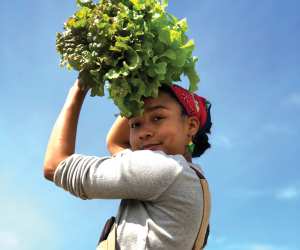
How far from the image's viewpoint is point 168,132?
4074mm

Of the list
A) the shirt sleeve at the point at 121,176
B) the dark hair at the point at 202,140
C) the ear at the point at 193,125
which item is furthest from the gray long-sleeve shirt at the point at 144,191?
the dark hair at the point at 202,140

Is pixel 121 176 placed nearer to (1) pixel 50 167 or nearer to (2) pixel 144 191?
(2) pixel 144 191

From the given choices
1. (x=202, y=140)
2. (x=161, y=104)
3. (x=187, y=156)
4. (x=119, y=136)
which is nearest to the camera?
(x=161, y=104)

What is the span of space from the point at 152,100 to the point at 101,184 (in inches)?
36.7

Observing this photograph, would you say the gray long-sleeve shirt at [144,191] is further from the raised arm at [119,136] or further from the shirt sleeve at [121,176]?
the raised arm at [119,136]

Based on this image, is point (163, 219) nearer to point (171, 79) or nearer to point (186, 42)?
point (171, 79)

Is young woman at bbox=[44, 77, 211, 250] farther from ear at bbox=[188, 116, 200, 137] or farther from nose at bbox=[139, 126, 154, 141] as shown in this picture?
ear at bbox=[188, 116, 200, 137]

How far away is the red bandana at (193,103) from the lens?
4317 mm

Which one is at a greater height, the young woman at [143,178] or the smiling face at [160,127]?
the smiling face at [160,127]

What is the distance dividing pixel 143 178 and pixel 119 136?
133cm

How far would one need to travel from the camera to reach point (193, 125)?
4.50m

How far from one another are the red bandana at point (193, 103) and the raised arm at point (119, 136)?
0.75 m

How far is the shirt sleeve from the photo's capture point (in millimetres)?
3629

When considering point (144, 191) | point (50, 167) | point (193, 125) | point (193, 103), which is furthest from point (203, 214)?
point (50, 167)
